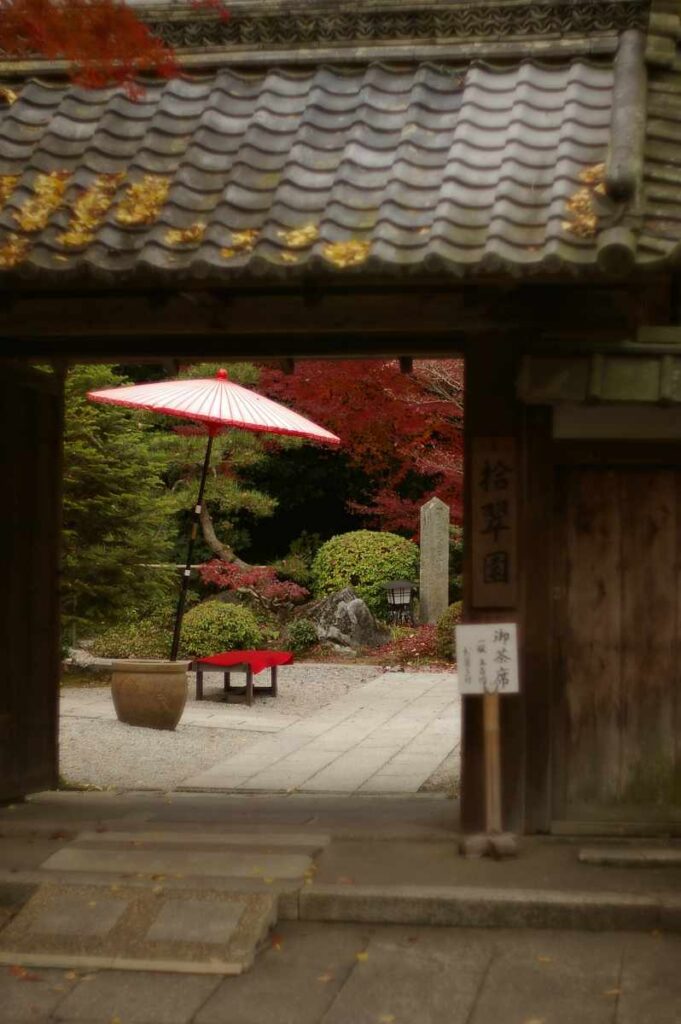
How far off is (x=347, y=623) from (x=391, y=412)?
349cm

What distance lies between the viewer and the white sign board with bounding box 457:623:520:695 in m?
6.71

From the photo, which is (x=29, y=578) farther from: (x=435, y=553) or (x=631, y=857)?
(x=435, y=553)

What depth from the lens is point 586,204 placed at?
6121 mm

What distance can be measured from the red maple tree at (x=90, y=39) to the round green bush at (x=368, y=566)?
51.0ft

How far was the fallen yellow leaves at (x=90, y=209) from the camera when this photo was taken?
6348 mm

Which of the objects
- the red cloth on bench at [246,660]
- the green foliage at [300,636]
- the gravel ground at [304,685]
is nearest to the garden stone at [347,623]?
the green foliage at [300,636]

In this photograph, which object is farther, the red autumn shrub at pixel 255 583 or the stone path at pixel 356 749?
the red autumn shrub at pixel 255 583

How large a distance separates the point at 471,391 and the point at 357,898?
8.91ft

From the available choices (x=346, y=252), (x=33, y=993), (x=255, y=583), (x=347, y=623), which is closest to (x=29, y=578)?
(x=346, y=252)

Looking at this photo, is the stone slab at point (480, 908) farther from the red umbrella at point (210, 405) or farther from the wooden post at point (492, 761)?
the red umbrella at point (210, 405)

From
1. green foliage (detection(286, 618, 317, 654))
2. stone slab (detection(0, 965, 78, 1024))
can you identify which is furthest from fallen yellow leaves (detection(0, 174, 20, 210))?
green foliage (detection(286, 618, 317, 654))

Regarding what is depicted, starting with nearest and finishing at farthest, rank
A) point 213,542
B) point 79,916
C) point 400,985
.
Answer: point 400,985 → point 79,916 → point 213,542

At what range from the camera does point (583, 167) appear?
6.41m

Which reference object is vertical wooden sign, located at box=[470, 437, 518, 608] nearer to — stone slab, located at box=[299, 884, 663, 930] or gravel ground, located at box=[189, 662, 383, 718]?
stone slab, located at box=[299, 884, 663, 930]
